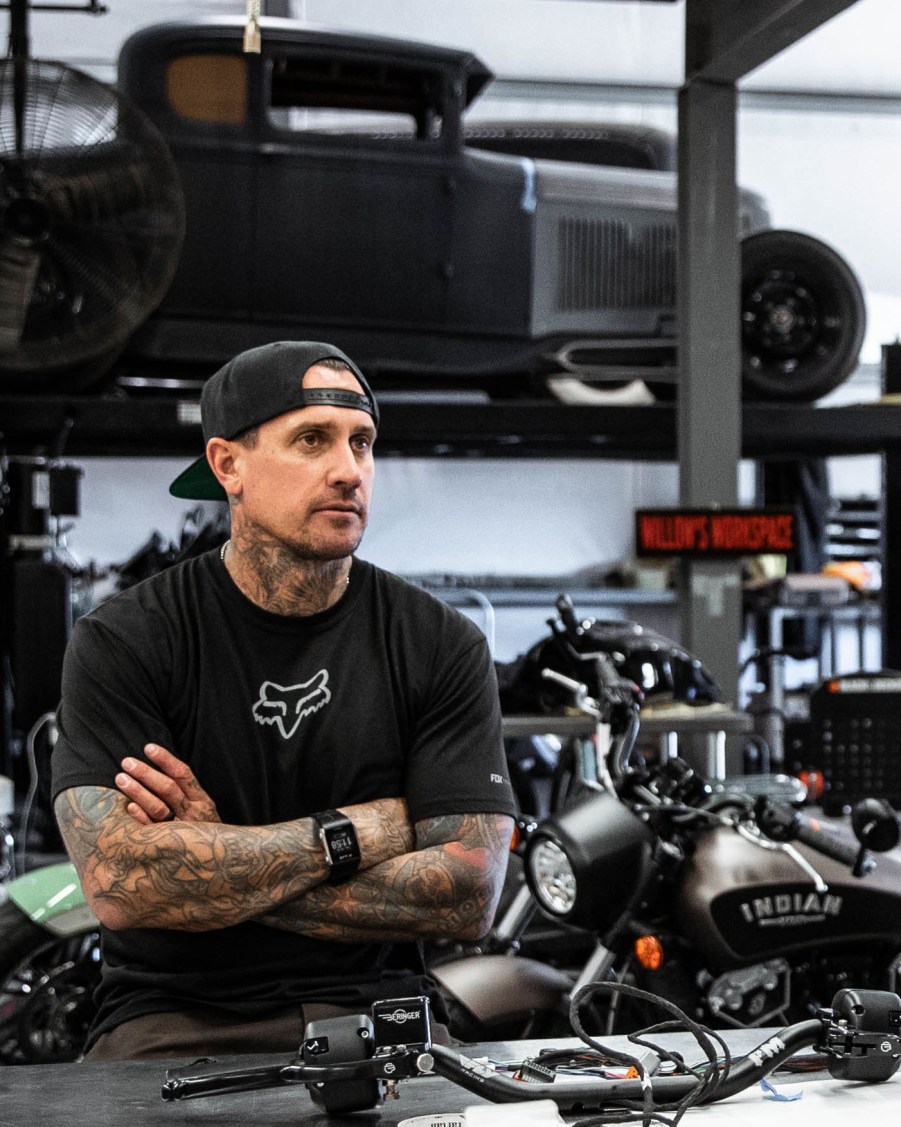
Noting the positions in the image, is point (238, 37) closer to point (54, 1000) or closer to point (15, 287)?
point (15, 287)

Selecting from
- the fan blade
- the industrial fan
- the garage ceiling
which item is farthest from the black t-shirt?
the garage ceiling

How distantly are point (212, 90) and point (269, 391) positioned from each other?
143 inches

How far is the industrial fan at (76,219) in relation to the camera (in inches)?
169

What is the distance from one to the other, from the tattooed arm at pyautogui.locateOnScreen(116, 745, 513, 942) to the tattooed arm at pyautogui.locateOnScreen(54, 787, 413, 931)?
0.03 m

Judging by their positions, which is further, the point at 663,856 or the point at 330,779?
the point at 663,856

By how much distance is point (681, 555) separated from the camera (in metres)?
4.56

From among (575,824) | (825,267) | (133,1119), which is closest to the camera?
(133,1119)

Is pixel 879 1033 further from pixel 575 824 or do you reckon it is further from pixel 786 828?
pixel 575 824

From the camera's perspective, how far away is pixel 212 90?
5.12 m

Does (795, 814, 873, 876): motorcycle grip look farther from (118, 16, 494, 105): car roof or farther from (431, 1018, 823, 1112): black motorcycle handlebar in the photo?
(118, 16, 494, 105): car roof

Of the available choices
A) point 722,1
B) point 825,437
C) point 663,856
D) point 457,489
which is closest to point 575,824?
point 663,856

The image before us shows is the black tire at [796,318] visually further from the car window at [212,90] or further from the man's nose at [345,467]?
the man's nose at [345,467]

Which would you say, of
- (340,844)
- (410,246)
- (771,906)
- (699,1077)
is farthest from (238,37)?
(699,1077)

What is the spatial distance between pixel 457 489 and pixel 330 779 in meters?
7.83
